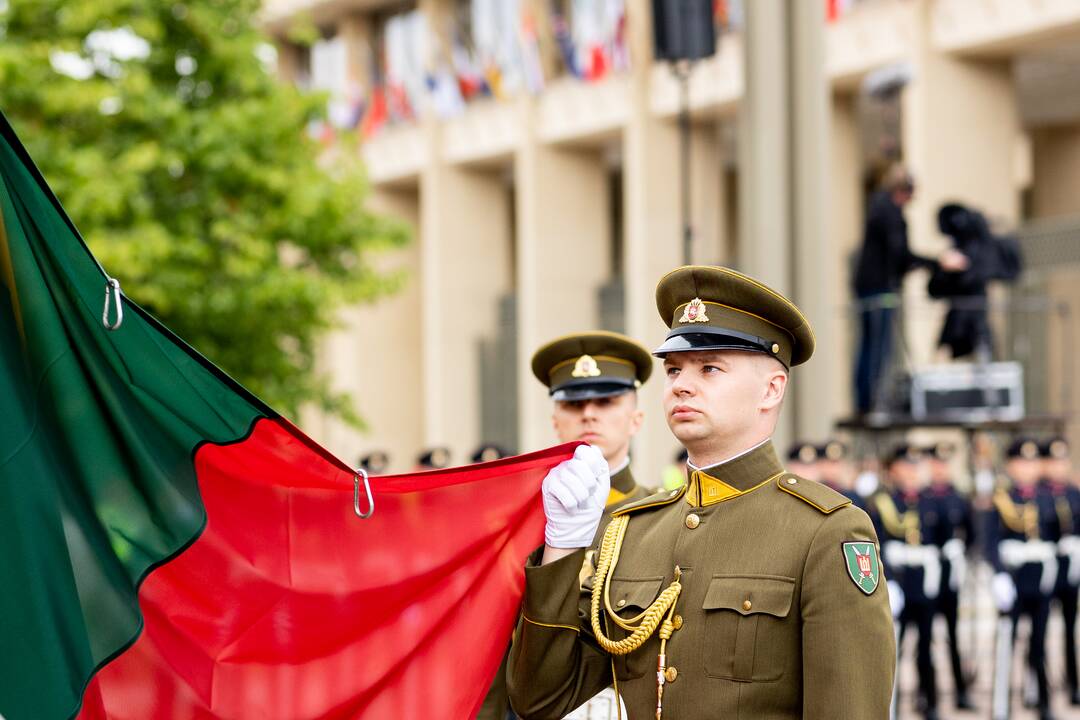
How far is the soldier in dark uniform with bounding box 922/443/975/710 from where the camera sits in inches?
461

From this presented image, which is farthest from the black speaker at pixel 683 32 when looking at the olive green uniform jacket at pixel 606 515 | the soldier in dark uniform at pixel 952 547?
the soldier in dark uniform at pixel 952 547

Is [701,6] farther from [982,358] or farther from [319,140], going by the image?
[319,140]

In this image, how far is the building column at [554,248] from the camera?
94.9ft

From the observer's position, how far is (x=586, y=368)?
5551mm

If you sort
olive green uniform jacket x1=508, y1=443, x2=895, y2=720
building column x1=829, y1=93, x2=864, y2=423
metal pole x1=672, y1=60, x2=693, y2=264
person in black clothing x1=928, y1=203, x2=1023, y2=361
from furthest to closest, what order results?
building column x1=829, y1=93, x2=864, y2=423
person in black clothing x1=928, y1=203, x2=1023, y2=361
metal pole x1=672, y1=60, x2=693, y2=264
olive green uniform jacket x1=508, y1=443, x2=895, y2=720

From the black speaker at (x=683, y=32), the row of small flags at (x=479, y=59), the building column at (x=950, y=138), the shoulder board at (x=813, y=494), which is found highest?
the row of small flags at (x=479, y=59)

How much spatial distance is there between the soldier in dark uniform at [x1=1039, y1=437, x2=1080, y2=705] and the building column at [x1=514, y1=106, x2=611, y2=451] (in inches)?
685

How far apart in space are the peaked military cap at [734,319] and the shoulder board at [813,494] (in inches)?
10.6

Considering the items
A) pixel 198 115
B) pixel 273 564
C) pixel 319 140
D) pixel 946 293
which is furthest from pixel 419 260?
pixel 273 564

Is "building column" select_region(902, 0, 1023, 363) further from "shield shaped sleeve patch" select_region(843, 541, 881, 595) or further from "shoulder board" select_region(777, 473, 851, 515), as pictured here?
"shield shaped sleeve patch" select_region(843, 541, 881, 595)

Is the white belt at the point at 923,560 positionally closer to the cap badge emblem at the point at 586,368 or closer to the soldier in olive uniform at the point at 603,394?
the soldier in olive uniform at the point at 603,394

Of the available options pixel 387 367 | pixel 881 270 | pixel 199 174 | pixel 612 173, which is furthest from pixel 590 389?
pixel 387 367

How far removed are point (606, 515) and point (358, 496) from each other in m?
1.46

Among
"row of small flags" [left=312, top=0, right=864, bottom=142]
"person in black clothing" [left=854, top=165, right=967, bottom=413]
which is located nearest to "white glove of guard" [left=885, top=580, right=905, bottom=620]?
"person in black clothing" [left=854, top=165, right=967, bottom=413]
